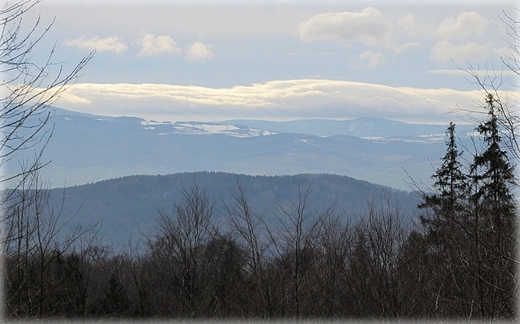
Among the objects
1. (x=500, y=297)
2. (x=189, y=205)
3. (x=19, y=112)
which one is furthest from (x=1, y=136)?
(x=189, y=205)

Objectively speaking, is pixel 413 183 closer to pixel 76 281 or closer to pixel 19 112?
pixel 19 112

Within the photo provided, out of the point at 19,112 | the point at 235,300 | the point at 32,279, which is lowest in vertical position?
the point at 235,300

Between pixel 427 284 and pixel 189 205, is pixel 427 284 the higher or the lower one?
the lower one

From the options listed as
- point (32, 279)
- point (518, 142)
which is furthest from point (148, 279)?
point (518, 142)

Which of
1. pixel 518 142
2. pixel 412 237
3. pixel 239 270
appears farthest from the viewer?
pixel 239 270

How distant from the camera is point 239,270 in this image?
739 inches

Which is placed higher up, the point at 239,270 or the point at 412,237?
the point at 412,237

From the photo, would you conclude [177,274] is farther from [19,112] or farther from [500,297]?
[19,112]

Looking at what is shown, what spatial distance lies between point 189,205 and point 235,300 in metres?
3.42

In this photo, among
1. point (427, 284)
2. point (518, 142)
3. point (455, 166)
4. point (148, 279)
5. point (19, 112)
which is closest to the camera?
point (19, 112)

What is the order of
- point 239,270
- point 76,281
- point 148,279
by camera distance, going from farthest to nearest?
point 148,279
point 76,281
point 239,270

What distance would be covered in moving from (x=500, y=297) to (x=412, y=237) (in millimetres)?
7417

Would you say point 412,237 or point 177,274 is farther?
point 177,274

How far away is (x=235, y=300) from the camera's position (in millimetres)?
19406
